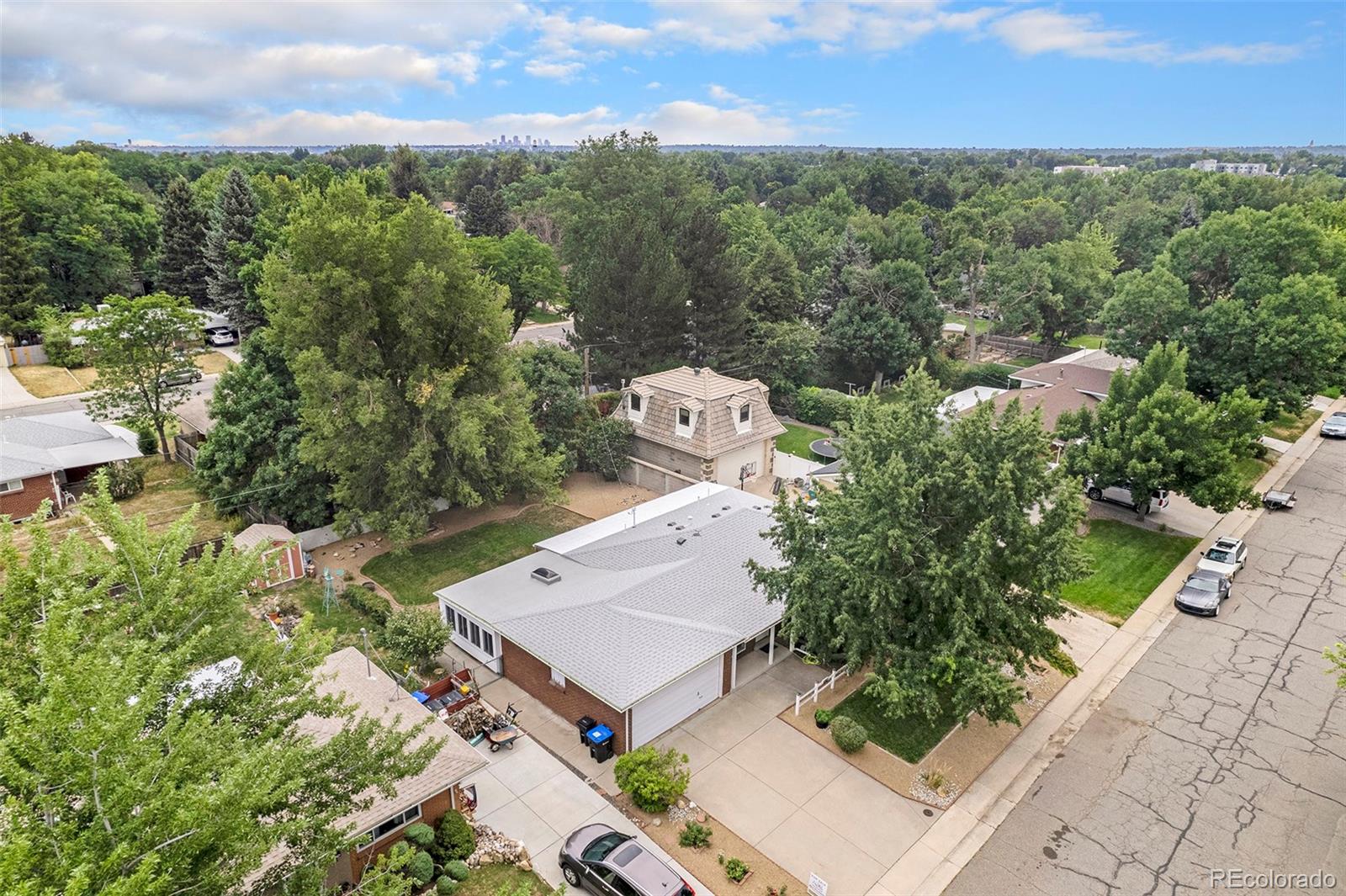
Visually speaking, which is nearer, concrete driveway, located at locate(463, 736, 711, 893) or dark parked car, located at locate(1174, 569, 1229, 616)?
concrete driveway, located at locate(463, 736, 711, 893)


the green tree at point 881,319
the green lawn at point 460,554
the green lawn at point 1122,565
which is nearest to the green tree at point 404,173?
the green tree at point 881,319

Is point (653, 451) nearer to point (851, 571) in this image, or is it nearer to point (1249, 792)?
point (851, 571)

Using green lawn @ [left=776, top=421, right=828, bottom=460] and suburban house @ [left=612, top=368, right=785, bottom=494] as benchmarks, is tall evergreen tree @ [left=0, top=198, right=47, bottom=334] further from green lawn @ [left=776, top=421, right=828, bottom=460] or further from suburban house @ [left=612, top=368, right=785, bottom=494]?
green lawn @ [left=776, top=421, right=828, bottom=460]

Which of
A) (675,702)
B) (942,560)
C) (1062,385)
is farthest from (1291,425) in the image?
(675,702)

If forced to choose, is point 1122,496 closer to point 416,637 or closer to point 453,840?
point 416,637

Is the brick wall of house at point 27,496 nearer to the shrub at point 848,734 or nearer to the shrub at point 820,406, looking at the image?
the shrub at point 848,734

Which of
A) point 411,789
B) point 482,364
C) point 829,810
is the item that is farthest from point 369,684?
point 482,364

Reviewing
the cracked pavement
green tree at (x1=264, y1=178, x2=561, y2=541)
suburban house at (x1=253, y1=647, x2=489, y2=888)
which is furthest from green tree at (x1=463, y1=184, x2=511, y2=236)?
the cracked pavement
